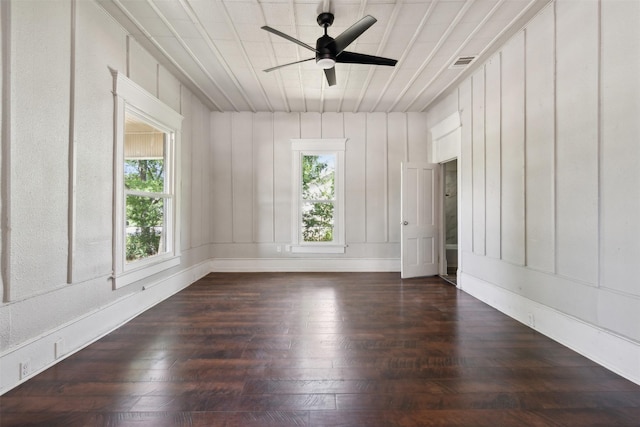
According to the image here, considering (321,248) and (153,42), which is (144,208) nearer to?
(153,42)

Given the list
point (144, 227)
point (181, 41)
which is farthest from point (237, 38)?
point (144, 227)

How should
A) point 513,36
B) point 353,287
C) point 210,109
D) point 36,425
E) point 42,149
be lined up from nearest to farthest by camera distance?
point 36,425, point 42,149, point 513,36, point 353,287, point 210,109

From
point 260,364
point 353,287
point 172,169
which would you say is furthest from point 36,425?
point 353,287

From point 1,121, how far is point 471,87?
4.76m

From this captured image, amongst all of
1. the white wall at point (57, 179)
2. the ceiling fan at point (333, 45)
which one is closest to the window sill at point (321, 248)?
Result: the white wall at point (57, 179)

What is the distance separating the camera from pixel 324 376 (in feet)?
6.74

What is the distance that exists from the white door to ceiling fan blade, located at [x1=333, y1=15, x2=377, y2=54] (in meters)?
2.78

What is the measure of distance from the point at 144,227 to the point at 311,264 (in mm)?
2929

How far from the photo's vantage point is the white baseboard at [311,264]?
18.1 ft

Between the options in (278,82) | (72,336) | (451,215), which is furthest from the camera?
(451,215)

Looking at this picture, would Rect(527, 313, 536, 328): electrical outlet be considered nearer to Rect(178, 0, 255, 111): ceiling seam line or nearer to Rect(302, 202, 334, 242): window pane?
Rect(302, 202, 334, 242): window pane

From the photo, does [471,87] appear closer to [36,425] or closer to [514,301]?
[514,301]

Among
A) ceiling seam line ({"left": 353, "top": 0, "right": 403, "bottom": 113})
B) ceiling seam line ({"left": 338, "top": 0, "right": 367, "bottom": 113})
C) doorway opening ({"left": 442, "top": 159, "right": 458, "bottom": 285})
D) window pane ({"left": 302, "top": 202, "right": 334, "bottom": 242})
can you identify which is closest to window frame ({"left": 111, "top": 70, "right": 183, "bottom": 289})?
window pane ({"left": 302, "top": 202, "right": 334, "bottom": 242})

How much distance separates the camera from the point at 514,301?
3135 mm
